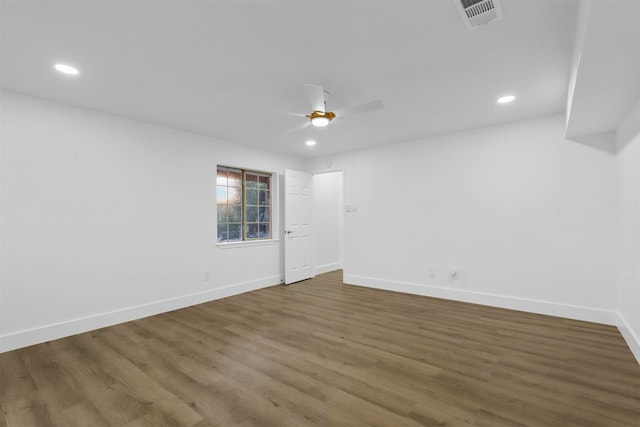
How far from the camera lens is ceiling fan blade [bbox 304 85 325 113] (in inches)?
102

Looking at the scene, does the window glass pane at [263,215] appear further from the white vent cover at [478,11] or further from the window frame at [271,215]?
the white vent cover at [478,11]

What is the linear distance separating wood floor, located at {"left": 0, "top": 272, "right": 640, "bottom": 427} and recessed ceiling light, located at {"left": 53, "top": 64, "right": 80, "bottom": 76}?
8.65 ft

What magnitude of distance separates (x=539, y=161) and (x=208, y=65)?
4.14 meters

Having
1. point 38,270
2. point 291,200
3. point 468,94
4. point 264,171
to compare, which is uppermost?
point 468,94

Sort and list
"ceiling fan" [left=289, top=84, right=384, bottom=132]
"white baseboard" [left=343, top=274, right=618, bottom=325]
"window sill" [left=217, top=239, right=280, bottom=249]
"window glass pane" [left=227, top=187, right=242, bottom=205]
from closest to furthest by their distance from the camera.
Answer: "ceiling fan" [left=289, top=84, right=384, bottom=132] → "white baseboard" [left=343, top=274, right=618, bottom=325] → "window sill" [left=217, top=239, right=280, bottom=249] → "window glass pane" [left=227, top=187, right=242, bottom=205]

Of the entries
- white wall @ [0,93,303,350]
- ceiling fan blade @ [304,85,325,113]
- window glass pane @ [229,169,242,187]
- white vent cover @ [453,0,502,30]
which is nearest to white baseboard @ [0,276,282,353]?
white wall @ [0,93,303,350]

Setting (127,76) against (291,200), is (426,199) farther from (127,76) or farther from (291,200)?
(127,76)

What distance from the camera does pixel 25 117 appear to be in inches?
120

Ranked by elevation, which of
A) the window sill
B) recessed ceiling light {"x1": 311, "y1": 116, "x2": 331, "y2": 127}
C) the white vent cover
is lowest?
the window sill

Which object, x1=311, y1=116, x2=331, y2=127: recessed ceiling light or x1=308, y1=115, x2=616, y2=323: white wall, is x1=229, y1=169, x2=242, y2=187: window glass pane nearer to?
x1=308, y1=115, x2=616, y2=323: white wall

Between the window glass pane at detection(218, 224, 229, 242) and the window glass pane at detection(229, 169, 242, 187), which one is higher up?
the window glass pane at detection(229, 169, 242, 187)

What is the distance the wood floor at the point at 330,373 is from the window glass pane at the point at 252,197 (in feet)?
7.69

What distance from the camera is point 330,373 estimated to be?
7.77 feet

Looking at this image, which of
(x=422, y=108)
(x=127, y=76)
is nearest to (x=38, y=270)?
(x=127, y=76)
